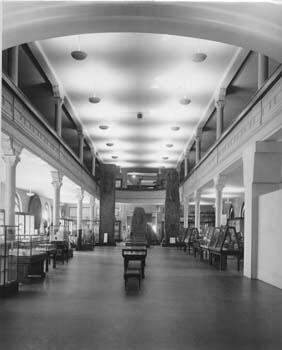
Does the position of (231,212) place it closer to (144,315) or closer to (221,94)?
(221,94)

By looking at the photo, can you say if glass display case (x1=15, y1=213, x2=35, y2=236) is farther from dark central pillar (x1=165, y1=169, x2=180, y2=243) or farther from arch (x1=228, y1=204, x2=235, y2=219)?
arch (x1=228, y1=204, x2=235, y2=219)

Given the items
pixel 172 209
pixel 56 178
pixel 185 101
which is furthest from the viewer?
pixel 172 209

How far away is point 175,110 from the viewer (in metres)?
17.5

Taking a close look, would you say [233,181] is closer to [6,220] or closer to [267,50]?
[6,220]

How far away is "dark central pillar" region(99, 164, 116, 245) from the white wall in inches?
653

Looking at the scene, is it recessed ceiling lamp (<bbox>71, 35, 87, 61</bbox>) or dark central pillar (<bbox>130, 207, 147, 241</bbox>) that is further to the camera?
dark central pillar (<bbox>130, 207, 147, 241</bbox>)

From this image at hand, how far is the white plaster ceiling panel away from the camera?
11.5 meters

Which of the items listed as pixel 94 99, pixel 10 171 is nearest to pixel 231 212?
pixel 94 99

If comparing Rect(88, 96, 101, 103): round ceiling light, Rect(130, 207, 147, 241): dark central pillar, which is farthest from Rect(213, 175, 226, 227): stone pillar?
Rect(88, 96, 101, 103): round ceiling light

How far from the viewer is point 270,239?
922 centimetres

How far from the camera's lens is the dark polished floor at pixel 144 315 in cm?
450

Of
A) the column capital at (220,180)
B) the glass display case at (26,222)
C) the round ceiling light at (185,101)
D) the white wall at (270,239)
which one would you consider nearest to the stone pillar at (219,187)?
the column capital at (220,180)

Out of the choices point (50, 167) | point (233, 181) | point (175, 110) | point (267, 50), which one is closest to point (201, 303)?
point (267, 50)

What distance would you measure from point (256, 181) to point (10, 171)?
5.87 meters
